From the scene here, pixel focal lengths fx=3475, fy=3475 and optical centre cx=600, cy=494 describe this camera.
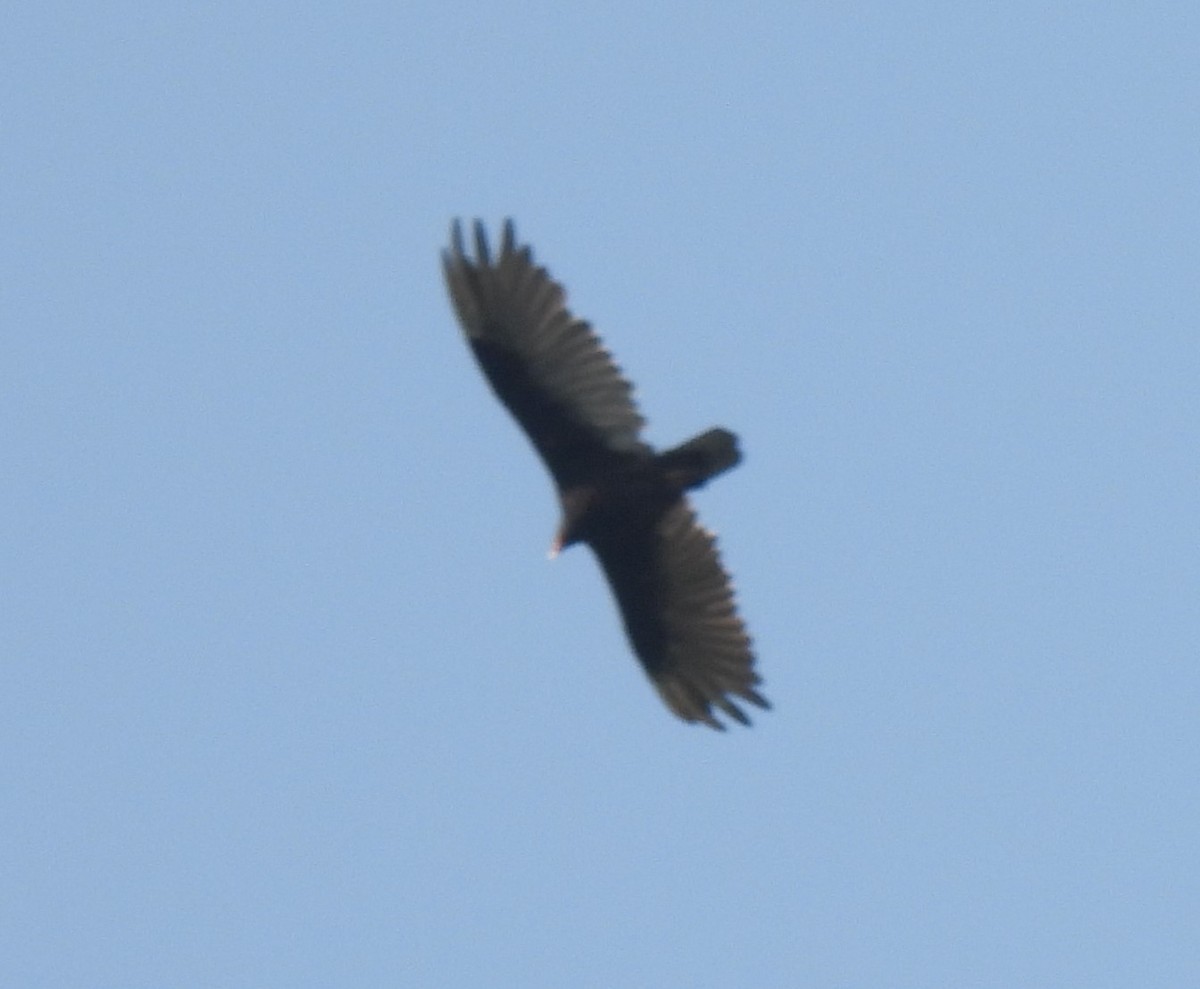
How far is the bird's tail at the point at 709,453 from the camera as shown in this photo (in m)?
19.3

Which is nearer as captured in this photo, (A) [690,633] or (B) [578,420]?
(B) [578,420]

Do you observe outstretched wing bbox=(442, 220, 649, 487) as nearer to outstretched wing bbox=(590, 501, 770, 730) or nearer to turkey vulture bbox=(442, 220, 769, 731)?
turkey vulture bbox=(442, 220, 769, 731)

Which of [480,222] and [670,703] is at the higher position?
[480,222]

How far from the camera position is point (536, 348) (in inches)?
760

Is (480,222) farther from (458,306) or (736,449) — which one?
(736,449)

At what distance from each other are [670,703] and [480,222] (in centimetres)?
307

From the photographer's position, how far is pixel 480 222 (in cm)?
1938

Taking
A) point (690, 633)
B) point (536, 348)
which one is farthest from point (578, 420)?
→ point (690, 633)

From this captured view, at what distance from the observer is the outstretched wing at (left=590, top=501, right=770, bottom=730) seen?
65.9 feet

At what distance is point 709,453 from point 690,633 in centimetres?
Result: 140

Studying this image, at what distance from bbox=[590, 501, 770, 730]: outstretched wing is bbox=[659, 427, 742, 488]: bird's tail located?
883 millimetres

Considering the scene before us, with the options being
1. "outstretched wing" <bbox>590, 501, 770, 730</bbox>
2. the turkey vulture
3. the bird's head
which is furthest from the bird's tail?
"outstretched wing" <bbox>590, 501, 770, 730</bbox>

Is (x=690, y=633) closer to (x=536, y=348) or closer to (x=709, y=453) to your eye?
(x=709, y=453)

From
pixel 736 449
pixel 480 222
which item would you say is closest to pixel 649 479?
pixel 736 449
